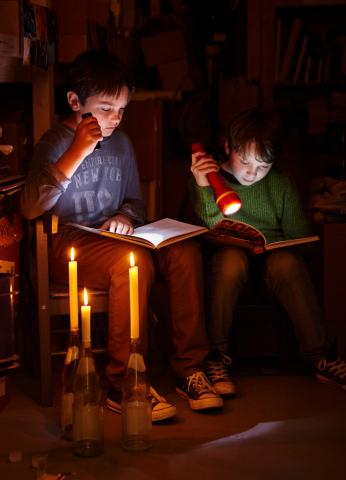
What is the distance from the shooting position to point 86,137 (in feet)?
6.03

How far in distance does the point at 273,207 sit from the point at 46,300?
74 cm

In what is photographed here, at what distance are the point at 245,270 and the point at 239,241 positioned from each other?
4.6 inches

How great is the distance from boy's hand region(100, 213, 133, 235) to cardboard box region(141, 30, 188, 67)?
4.81ft

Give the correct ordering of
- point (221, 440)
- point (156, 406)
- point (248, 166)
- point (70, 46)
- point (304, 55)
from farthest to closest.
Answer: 1. point (304, 55)
2. point (70, 46)
3. point (248, 166)
4. point (156, 406)
5. point (221, 440)

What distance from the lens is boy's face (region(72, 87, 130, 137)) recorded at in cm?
197

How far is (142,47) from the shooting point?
10.7ft

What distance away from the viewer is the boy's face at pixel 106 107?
197cm

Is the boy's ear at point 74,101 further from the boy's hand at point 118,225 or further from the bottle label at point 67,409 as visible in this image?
the bottle label at point 67,409

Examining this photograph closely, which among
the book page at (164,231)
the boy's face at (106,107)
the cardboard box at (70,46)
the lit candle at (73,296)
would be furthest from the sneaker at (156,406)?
the cardboard box at (70,46)

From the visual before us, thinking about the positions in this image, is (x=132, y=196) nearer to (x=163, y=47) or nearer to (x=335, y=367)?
(x=335, y=367)

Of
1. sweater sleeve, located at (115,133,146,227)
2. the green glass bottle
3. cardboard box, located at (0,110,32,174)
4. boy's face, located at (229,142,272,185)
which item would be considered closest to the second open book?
sweater sleeve, located at (115,133,146,227)

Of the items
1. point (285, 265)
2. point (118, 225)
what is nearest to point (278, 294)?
point (285, 265)

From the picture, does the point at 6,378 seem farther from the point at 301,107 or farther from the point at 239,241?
the point at 301,107

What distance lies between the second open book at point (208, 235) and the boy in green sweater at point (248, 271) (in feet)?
0.26
